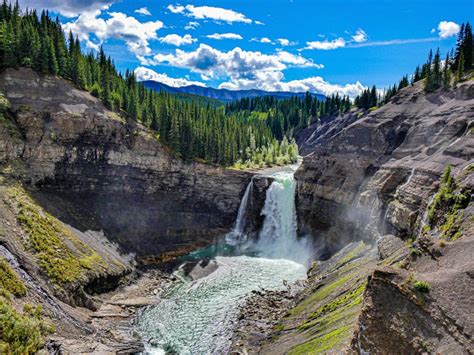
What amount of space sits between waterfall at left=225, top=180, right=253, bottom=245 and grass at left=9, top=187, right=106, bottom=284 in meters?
26.9

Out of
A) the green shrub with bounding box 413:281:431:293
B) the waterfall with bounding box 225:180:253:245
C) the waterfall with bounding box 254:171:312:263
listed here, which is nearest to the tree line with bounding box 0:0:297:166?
the waterfall with bounding box 225:180:253:245

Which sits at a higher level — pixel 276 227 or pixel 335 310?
pixel 335 310

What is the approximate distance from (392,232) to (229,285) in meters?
22.0

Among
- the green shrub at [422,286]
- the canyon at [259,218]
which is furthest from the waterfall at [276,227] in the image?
the green shrub at [422,286]

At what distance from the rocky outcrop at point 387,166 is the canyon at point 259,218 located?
0.22 meters

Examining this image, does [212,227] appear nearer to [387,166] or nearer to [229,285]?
[229,285]

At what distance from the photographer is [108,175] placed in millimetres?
63375

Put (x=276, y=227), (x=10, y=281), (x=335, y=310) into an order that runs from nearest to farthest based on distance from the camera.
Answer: (x=335, y=310) < (x=10, y=281) < (x=276, y=227)

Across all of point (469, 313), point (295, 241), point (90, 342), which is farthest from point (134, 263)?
point (469, 313)

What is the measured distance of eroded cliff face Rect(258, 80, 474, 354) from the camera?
1958cm

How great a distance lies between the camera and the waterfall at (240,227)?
69188mm

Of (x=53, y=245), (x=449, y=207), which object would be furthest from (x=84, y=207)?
(x=449, y=207)

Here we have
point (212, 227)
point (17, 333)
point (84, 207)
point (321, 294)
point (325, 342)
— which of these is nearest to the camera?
point (325, 342)

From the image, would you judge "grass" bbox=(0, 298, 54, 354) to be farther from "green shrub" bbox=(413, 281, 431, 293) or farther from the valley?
"green shrub" bbox=(413, 281, 431, 293)
